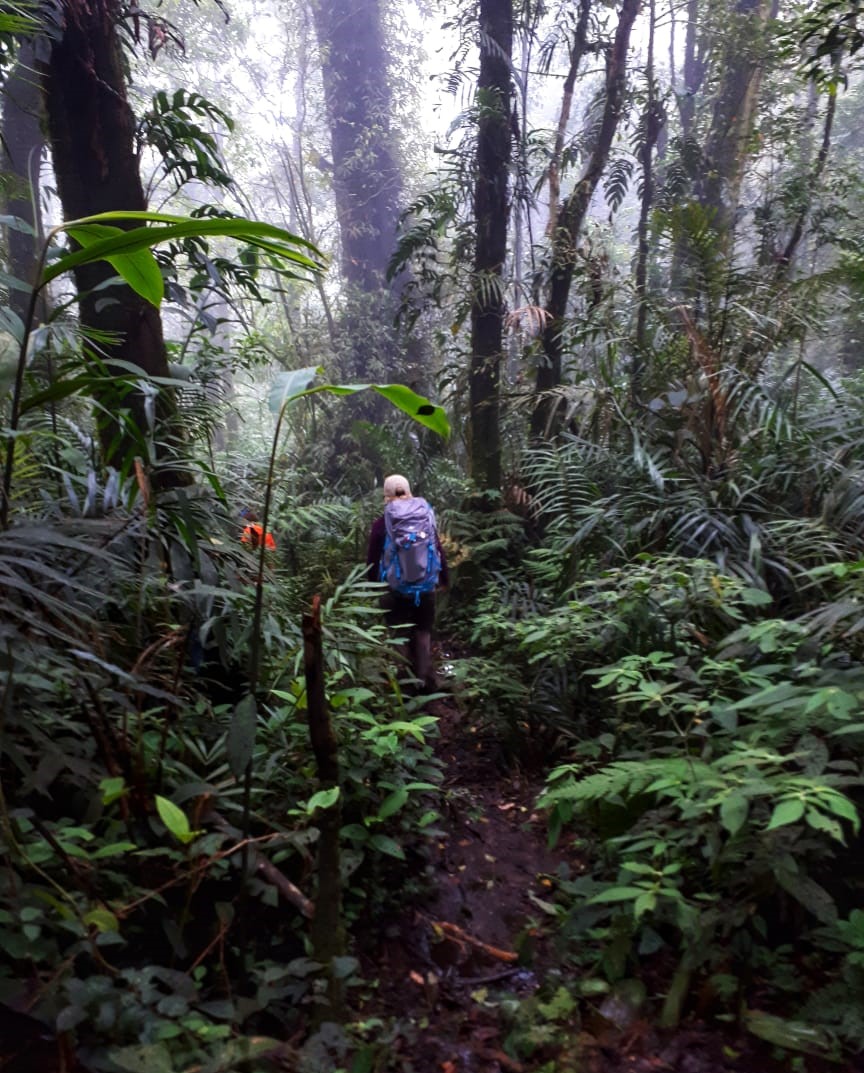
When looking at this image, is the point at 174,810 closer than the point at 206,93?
Yes

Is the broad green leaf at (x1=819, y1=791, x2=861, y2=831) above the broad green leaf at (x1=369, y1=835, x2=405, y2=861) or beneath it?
above

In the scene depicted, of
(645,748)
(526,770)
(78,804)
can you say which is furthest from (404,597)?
(78,804)

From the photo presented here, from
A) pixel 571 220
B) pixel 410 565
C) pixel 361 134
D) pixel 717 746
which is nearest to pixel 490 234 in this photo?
pixel 571 220

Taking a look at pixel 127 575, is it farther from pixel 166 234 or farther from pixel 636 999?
pixel 636 999

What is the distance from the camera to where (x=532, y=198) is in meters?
6.88

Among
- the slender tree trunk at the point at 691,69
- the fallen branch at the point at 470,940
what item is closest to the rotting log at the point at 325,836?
the fallen branch at the point at 470,940

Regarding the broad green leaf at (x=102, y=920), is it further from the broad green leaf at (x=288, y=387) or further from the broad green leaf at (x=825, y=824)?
the broad green leaf at (x=825, y=824)

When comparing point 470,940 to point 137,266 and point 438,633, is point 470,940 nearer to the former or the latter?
point 137,266

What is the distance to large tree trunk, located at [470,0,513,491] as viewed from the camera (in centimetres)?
629

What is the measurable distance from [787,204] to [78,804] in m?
7.87

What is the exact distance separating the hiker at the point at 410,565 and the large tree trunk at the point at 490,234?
2.27m

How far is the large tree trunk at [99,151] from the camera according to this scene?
337 cm

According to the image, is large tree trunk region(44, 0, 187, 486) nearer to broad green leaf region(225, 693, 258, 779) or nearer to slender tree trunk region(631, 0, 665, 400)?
broad green leaf region(225, 693, 258, 779)

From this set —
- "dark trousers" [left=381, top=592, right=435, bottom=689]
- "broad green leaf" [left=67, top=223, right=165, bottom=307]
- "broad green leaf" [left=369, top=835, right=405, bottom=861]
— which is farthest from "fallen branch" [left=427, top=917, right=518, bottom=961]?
"broad green leaf" [left=67, top=223, right=165, bottom=307]
